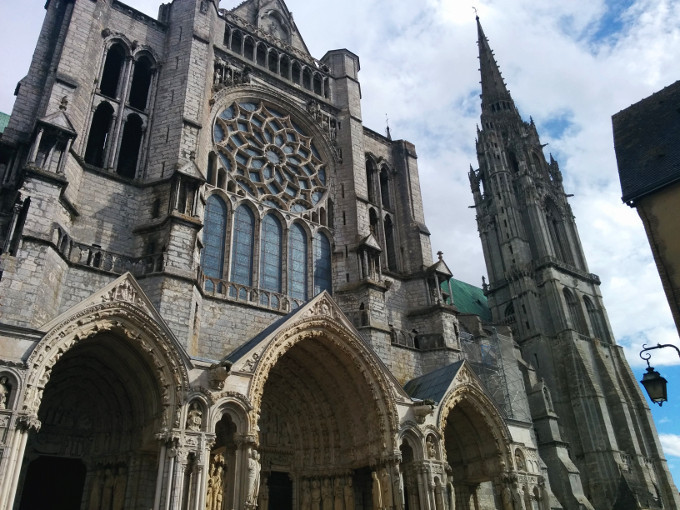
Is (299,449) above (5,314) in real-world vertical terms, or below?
below

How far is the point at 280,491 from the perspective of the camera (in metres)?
13.3

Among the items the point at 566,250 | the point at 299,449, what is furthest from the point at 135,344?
the point at 566,250

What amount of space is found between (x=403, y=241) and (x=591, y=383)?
1894 centimetres

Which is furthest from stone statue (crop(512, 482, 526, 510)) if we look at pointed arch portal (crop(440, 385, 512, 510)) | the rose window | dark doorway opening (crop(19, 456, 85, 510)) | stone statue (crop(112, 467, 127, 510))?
the rose window

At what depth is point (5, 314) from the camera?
9.66 m

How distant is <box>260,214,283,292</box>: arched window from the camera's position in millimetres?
15542

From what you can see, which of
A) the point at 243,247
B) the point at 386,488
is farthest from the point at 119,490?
the point at 243,247

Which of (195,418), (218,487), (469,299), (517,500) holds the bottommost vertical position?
(517,500)

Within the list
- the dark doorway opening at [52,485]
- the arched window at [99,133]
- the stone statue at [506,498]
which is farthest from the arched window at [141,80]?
the stone statue at [506,498]

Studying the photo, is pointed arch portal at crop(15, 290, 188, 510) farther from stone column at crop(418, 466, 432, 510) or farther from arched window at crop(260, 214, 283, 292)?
stone column at crop(418, 466, 432, 510)

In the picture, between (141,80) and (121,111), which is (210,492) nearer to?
(121,111)

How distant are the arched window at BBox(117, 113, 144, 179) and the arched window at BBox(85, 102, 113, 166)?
1.62 ft

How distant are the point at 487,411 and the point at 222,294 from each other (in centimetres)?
739

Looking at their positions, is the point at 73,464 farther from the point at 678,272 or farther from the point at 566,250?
the point at 566,250
